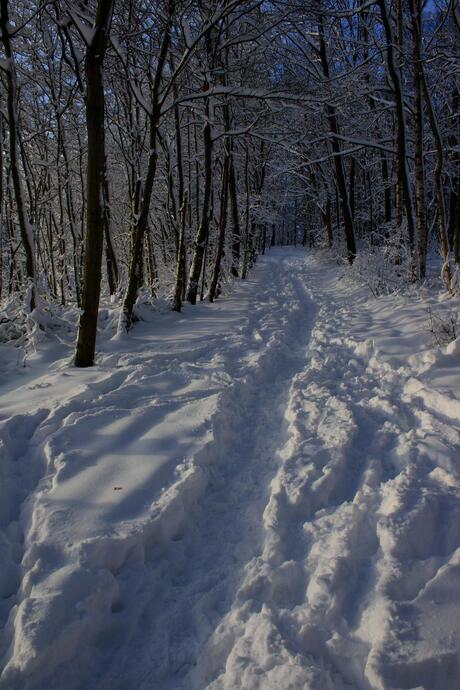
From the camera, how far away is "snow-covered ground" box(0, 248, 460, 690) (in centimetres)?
186

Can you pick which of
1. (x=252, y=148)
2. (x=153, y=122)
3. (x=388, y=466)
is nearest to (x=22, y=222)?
(x=153, y=122)

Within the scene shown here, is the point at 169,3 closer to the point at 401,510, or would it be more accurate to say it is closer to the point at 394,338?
the point at 394,338

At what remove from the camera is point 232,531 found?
273 cm

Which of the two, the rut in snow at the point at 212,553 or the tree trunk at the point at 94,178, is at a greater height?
the tree trunk at the point at 94,178

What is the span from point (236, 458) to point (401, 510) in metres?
1.43

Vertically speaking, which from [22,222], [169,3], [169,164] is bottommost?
[22,222]

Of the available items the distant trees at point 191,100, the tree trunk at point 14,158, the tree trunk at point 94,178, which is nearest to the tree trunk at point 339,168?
the distant trees at point 191,100

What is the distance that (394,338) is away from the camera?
20.8 feet

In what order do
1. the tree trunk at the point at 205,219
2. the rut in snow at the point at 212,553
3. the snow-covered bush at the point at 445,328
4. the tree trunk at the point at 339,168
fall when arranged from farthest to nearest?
the tree trunk at the point at 339,168 < the tree trunk at the point at 205,219 < the snow-covered bush at the point at 445,328 < the rut in snow at the point at 212,553

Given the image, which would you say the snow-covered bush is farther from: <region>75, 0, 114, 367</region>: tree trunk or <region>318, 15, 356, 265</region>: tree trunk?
<region>318, 15, 356, 265</region>: tree trunk

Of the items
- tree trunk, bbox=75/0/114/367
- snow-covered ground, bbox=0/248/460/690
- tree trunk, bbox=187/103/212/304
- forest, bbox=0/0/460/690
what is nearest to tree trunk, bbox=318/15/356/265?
tree trunk, bbox=187/103/212/304

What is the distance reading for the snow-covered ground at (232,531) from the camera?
1.86 m

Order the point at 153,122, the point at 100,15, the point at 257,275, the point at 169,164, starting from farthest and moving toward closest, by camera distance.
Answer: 1. the point at 257,275
2. the point at 169,164
3. the point at 153,122
4. the point at 100,15

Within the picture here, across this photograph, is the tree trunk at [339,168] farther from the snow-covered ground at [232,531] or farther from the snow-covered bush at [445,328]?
the snow-covered ground at [232,531]
